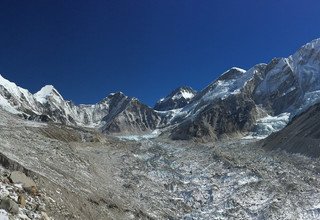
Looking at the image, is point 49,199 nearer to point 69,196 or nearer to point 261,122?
point 69,196

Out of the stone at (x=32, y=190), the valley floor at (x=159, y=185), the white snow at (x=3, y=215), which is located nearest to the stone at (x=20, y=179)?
the stone at (x=32, y=190)

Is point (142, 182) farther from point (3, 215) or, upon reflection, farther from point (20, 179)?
point (3, 215)

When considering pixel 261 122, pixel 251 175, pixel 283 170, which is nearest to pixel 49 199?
pixel 251 175

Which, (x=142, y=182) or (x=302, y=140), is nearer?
(x=142, y=182)

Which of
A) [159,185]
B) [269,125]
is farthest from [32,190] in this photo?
[269,125]

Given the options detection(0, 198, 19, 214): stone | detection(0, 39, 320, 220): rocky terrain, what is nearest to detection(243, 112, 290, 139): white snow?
detection(0, 39, 320, 220): rocky terrain

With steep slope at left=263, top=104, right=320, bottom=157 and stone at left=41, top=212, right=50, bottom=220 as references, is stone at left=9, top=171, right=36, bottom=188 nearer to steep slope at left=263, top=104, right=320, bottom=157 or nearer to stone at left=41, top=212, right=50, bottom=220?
stone at left=41, top=212, right=50, bottom=220
